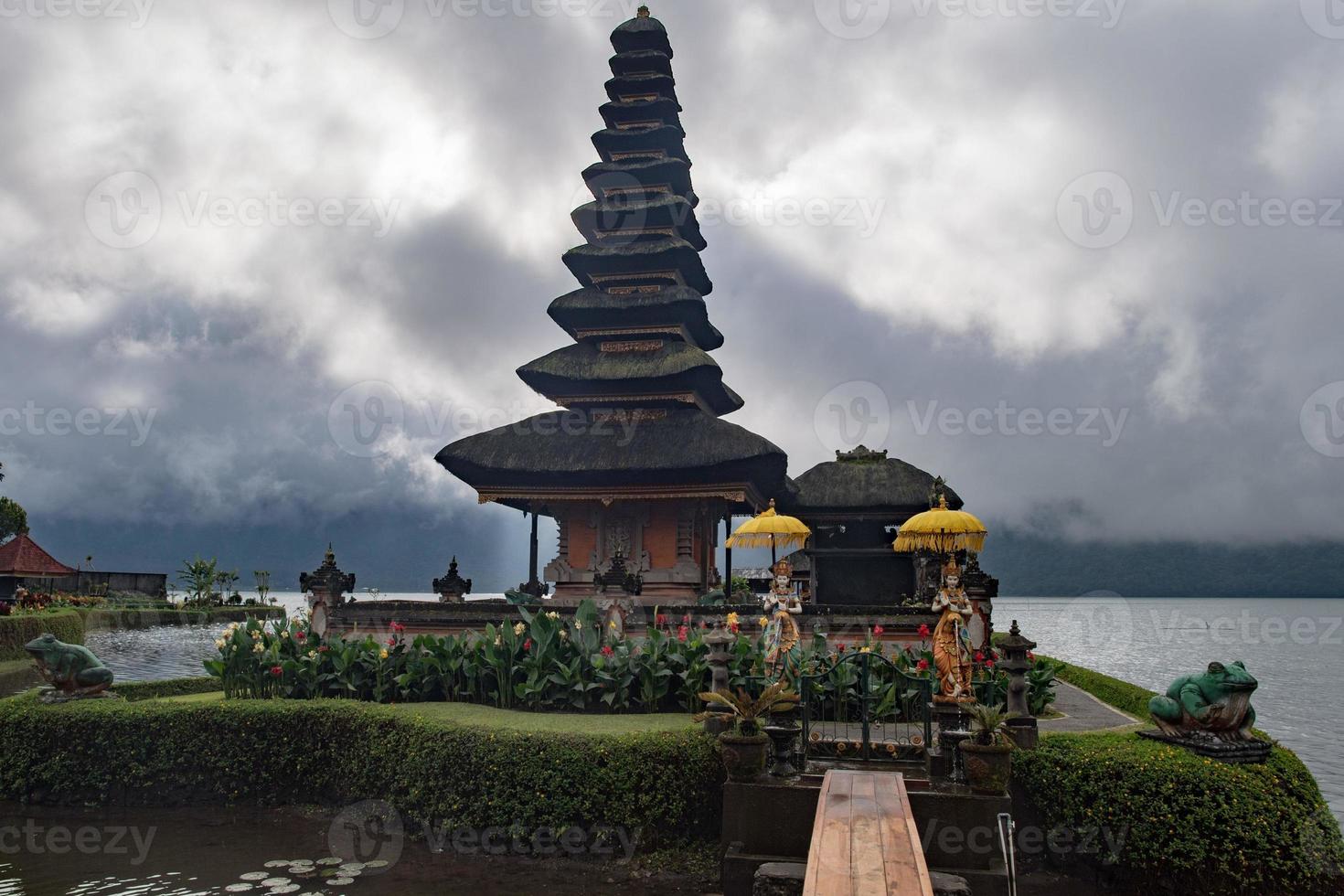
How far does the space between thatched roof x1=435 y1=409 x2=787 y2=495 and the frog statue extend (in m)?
10.1

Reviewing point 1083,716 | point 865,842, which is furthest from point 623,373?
point 865,842

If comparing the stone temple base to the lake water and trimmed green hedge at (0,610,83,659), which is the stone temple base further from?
trimmed green hedge at (0,610,83,659)

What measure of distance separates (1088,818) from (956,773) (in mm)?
1456

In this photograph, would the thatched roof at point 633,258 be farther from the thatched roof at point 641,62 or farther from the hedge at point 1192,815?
the hedge at point 1192,815

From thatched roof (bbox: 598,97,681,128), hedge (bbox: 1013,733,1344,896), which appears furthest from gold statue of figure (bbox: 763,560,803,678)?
thatched roof (bbox: 598,97,681,128)

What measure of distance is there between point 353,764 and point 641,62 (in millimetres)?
23355

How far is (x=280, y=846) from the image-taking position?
31.1 ft

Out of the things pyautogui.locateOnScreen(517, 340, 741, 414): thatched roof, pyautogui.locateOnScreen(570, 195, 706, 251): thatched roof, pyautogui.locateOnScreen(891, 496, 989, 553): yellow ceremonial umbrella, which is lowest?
pyautogui.locateOnScreen(891, 496, 989, 553): yellow ceremonial umbrella

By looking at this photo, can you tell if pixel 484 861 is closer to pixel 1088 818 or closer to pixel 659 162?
pixel 1088 818

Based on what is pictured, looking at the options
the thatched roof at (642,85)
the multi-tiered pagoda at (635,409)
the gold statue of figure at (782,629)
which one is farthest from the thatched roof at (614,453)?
the thatched roof at (642,85)

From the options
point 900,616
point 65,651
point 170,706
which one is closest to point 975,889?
point 900,616

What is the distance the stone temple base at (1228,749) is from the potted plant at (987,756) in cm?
232

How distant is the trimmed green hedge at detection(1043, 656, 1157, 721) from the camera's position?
13.6 metres

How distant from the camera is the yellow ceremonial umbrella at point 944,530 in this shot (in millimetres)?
11570
